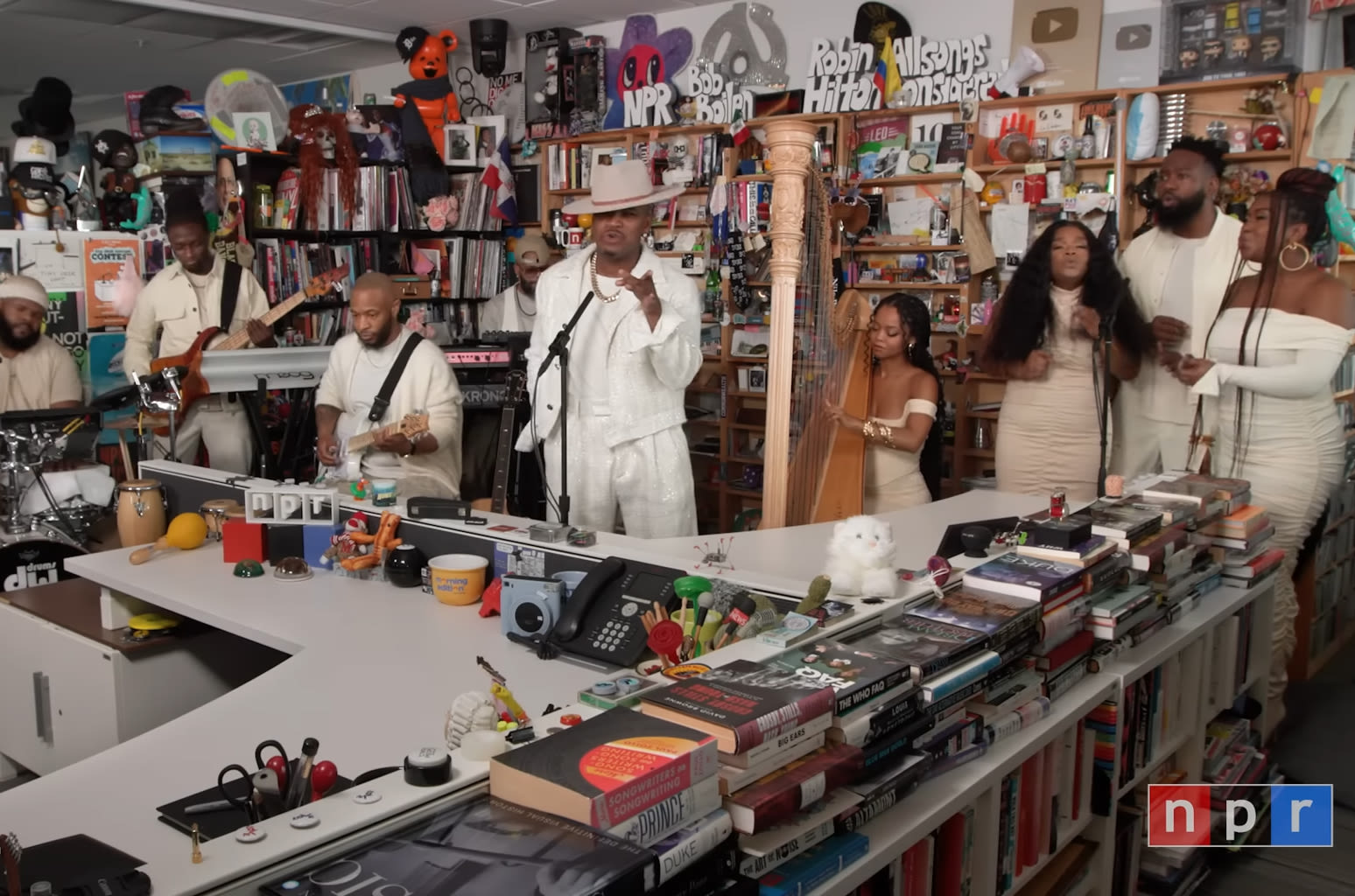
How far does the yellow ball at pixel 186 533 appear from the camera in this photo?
125 inches

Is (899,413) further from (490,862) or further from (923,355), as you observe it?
(490,862)

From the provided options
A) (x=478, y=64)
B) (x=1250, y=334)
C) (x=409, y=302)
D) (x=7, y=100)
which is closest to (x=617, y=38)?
(x=478, y=64)

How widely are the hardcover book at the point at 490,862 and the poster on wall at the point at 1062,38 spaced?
484cm

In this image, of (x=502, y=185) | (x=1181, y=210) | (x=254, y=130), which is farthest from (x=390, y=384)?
(x=502, y=185)

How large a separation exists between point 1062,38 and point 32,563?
15.4ft

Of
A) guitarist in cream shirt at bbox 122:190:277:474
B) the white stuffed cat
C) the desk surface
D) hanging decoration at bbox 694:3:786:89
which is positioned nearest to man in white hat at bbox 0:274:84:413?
guitarist in cream shirt at bbox 122:190:277:474

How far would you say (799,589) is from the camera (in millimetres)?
2195

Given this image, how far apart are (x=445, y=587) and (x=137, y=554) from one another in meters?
0.98

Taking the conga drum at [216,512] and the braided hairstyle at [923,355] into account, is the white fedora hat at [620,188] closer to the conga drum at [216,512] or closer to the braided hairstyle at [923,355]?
the braided hairstyle at [923,355]

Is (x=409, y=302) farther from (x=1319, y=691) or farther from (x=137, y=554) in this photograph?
(x=1319, y=691)

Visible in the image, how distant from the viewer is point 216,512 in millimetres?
3277

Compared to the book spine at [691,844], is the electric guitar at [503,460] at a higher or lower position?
higher

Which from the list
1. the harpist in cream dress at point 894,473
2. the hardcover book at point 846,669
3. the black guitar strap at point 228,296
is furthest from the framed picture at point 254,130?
the hardcover book at point 846,669

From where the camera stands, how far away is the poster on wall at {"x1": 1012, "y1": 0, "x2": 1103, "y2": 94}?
16.7 feet
